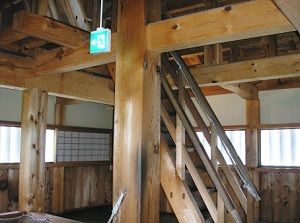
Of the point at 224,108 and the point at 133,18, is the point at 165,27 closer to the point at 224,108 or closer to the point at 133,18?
the point at 133,18

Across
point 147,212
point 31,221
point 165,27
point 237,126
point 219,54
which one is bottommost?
point 31,221

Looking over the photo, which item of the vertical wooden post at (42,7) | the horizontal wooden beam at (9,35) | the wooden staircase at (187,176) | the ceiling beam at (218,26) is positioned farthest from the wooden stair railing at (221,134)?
the horizontal wooden beam at (9,35)

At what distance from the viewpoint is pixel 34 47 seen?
144 inches

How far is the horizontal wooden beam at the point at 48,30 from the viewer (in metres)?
2.74

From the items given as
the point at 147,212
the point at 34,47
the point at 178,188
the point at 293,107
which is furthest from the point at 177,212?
the point at 293,107

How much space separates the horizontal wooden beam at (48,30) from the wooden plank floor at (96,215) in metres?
4.68

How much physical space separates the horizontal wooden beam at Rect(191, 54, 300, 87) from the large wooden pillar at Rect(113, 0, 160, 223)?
1958 mm

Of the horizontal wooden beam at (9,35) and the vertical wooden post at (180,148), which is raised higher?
the horizontal wooden beam at (9,35)

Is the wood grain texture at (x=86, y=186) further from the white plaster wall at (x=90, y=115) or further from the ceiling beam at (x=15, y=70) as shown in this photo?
the ceiling beam at (x=15, y=70)

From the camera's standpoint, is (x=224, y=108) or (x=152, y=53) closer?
(x=152, y=53)

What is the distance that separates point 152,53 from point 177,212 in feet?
4.50

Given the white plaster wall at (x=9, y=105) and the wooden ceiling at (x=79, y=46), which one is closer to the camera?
the wooden ceiling at (x=79, y=46)

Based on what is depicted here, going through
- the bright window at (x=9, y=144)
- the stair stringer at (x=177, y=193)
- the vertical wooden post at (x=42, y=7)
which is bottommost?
the stair stringer at (x=177, y=193)

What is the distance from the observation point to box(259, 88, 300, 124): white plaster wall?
245 inches
